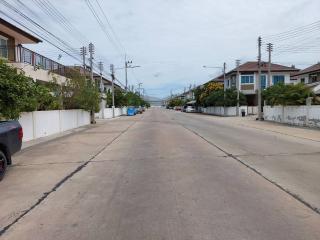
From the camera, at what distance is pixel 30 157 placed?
16.0m

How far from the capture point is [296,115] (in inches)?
1417

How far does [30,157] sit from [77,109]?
2299 cm

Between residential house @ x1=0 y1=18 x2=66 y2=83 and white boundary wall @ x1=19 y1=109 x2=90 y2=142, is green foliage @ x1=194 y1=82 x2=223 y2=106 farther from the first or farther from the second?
residential house @ x1=0 y1=18 x2=66 y2=83

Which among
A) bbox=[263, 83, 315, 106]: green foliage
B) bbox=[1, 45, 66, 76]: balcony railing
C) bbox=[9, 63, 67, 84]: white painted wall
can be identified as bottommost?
bbox=[263, 83, 315, 106]: green foliage

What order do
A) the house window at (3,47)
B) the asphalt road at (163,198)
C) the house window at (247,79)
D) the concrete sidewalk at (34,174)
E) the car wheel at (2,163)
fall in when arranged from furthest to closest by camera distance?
the house window at (247,79) < the house window at (3,47) < the car wheel at (2,163) < the concrete sidewalk at (34,174) < the asphalt road at (163,198)

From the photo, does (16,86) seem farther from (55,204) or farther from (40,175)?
(55,204)

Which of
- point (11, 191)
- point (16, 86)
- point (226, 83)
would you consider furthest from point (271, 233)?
point (226, 83)

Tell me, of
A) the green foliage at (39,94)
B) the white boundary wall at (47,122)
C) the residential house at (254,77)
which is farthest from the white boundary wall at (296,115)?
the residential house at (254,77)

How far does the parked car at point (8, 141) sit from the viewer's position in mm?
10969

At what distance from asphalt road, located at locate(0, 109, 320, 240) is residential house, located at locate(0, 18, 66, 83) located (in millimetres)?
18794

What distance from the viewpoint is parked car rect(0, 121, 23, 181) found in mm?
10969

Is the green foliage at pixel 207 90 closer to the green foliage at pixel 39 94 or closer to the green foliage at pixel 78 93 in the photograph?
the green foliage at pixel 78 93

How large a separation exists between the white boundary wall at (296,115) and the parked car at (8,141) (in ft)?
79.5

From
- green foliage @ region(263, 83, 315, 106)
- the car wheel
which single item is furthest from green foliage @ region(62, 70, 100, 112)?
the car wheel
